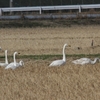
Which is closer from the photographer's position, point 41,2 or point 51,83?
point 51,83

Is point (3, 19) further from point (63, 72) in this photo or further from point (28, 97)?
point (28, 97)

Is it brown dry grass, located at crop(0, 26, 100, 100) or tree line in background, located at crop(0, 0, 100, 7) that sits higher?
brown dry grass, located at crop(0, 26, 100, 100)

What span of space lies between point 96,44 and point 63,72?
430 inches

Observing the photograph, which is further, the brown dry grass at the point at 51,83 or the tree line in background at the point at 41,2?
the tree line in background at the point at 41,2

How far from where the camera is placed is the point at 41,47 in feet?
78.6

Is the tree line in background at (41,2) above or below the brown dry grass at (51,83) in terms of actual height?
below

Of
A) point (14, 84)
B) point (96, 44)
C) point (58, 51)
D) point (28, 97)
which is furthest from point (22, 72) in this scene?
point (96, 44)

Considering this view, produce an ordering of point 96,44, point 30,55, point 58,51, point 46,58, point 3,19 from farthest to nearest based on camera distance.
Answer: point 3,19
point 96,44
point 58,51
point 30,55
point 46,58

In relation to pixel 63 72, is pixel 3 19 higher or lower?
lower

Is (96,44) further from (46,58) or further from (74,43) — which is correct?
(46,58)

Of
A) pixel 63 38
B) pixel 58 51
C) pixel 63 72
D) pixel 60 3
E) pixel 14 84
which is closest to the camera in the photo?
pixel 14 84

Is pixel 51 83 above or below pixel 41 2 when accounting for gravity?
above

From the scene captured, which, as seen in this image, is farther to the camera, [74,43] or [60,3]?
[60,3]

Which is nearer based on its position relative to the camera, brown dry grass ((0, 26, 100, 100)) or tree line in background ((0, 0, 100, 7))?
brown dry grass ((0, 26, 100, 100))
